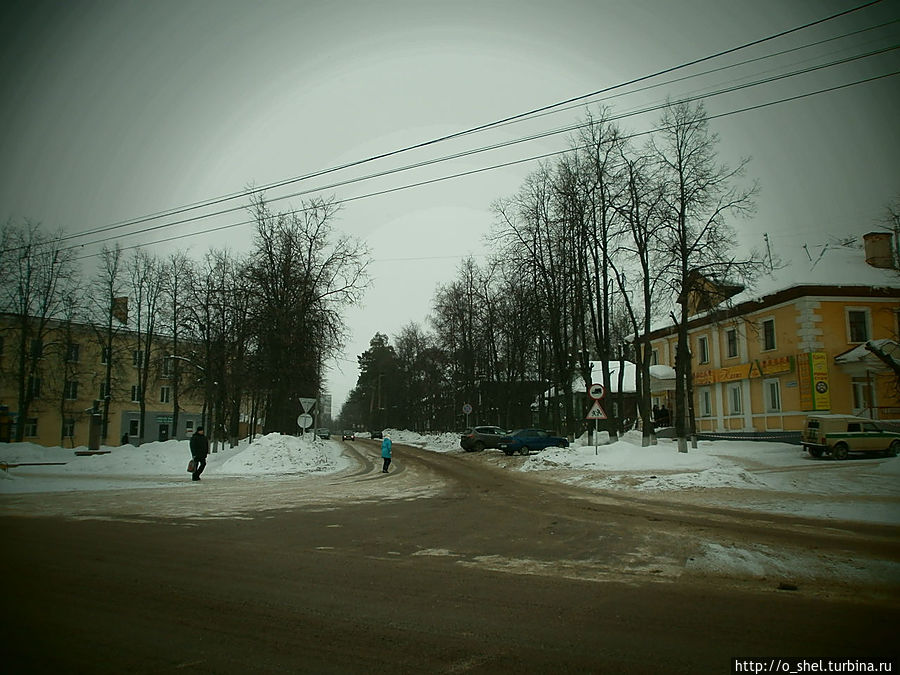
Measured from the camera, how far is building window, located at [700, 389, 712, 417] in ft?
138

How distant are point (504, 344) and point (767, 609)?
1813 inches

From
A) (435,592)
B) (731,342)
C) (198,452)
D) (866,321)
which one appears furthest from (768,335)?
(435,592)

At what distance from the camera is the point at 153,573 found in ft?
24.8

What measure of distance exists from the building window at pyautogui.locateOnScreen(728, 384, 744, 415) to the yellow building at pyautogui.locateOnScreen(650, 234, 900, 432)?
3.5 inches

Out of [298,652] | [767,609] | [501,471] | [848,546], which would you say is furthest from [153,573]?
[501,471]

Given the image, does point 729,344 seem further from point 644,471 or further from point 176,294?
point 176,294

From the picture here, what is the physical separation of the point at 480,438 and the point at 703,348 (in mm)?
17555

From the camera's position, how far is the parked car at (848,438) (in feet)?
82.8

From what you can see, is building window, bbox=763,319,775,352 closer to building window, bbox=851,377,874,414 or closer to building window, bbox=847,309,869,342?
building window, bbox=847,309,869,342

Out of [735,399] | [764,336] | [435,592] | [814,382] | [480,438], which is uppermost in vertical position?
[764,336]

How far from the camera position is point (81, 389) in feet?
181

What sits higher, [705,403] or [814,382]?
[814,382]

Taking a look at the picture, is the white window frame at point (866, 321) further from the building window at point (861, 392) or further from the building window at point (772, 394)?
the building window at point (772, 394)

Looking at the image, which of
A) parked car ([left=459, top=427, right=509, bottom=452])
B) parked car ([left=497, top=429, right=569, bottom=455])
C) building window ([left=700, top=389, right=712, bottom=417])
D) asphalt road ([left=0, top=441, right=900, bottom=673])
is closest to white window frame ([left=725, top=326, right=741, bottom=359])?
building window ([left=700, top=389, right=712, bottom=417])
